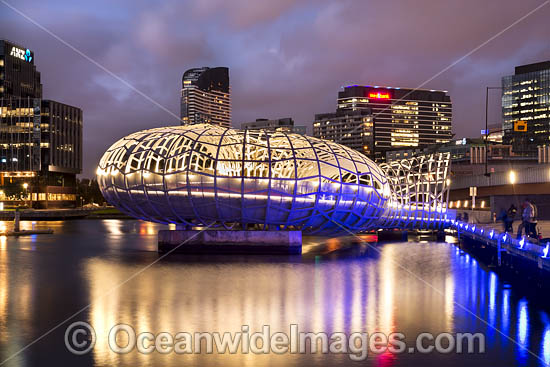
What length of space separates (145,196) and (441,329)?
22056 millimetres

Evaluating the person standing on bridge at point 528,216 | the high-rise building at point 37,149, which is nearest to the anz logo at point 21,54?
the high-rise building at point 37,149

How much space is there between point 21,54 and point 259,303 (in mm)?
150136

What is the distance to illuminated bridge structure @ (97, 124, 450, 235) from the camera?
107 ft

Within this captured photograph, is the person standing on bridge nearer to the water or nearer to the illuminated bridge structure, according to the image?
the water

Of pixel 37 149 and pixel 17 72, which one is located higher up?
pixel 17 72

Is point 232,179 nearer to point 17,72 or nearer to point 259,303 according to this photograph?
point 259,303

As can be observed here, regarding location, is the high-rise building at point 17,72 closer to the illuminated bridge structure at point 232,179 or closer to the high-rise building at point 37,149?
the high-rise building at point 37,149

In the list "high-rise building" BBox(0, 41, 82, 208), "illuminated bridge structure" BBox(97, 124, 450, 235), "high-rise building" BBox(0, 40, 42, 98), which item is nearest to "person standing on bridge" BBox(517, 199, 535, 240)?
"illuminated bridge structure" BBox(97, 124, 450, 235)

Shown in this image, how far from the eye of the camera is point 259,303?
17312 millimetres

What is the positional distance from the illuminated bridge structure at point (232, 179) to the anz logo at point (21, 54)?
12695cm

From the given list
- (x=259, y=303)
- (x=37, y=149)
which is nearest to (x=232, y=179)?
(x=259, y=303)

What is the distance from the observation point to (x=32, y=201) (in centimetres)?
12169

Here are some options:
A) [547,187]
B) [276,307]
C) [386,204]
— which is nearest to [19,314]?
[276,307]

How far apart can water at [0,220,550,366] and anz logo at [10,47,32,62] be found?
132187 millimetres
